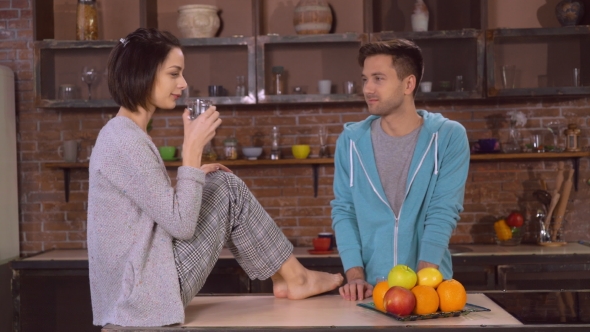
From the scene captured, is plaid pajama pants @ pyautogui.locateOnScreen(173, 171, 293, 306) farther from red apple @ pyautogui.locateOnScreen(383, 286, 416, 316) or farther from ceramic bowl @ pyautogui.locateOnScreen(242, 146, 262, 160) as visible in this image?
ceramic bowl @ pyautogui.locateOnScreen(242, 146, 262, 160)

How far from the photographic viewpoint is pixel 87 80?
4.35 m

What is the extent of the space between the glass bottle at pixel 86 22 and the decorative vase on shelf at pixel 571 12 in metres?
2.72

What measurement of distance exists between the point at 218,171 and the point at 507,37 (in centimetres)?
251

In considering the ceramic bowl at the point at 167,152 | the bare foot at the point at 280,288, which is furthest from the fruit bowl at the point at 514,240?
the bare foot at the point at 280,288

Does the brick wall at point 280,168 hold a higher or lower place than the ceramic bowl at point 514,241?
higher

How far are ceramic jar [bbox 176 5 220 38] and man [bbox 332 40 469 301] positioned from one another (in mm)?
1729

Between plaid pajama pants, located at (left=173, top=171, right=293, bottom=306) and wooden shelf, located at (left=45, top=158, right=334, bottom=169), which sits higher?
wooden shelf, located at (left=45, top=158, right=334, bottom=169)

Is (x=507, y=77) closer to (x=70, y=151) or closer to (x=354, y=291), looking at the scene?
(x=354, y=291)

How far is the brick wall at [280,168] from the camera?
4520 millimetres

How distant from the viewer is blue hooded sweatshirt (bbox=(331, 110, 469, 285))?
2.66 metres

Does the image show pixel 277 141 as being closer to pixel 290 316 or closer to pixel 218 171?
pixel 218 171

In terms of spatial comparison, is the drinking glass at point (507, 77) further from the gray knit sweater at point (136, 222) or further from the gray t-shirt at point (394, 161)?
the gray knit sweater at point (136, 222)

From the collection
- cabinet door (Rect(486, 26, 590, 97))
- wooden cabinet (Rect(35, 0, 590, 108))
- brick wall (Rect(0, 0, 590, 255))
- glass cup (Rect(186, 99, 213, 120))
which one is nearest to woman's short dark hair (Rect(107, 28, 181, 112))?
glass cup (Rect(186, 99, 213, 120))

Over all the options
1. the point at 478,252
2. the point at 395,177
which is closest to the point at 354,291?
the point at 395,177
